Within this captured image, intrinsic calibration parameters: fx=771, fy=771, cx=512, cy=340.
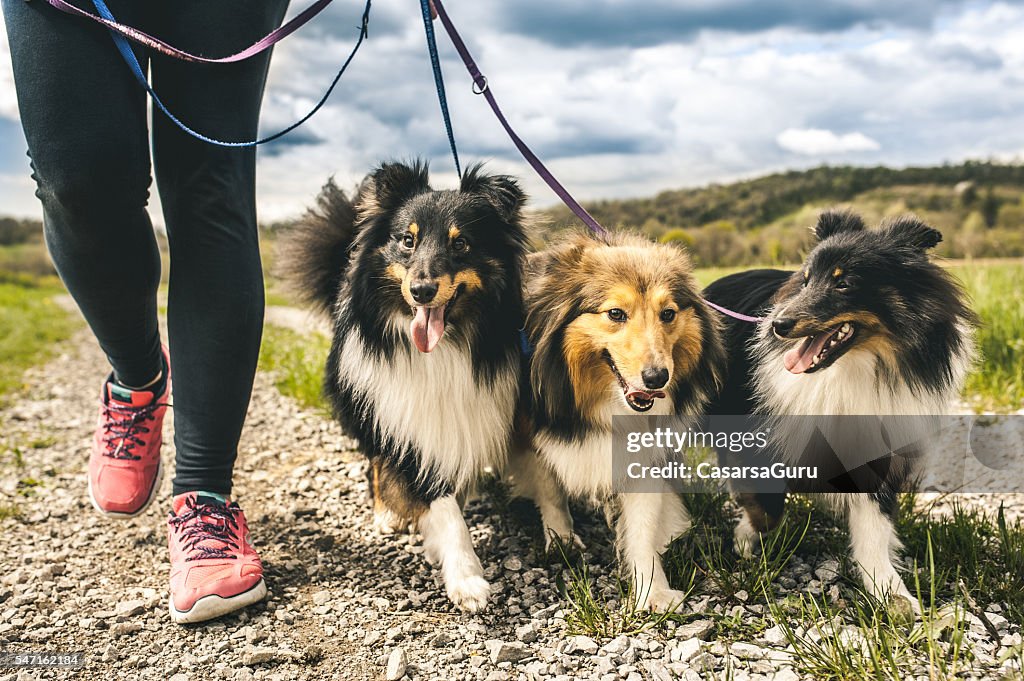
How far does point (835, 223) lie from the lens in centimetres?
257

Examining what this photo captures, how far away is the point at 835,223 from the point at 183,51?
211 centimetres

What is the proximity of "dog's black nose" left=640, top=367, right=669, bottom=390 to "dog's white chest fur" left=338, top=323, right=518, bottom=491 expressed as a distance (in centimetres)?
65

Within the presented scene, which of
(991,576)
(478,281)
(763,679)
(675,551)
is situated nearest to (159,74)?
(478,281)

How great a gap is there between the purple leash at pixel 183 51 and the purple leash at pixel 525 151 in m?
0.46

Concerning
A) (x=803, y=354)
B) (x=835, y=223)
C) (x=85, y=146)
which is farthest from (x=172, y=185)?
(x=835, y=223)

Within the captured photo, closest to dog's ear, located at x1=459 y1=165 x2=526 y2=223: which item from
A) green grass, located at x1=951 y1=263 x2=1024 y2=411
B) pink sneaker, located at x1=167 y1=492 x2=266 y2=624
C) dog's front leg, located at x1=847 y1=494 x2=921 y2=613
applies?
pink sneaker, located at x1=167 y1=492 x2=266 y2=624

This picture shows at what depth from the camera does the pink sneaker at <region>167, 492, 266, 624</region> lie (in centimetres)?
239

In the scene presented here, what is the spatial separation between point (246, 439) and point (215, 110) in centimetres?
283

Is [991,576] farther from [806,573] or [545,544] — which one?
[545,544]

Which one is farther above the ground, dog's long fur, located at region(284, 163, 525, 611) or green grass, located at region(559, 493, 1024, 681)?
dog's long fur, located at region(284, 163, 525, 611)

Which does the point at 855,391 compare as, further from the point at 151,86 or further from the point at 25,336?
the point at 25,336

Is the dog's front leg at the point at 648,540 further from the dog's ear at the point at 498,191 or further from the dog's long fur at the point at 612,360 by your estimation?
the dog's ear at the point at 498,191

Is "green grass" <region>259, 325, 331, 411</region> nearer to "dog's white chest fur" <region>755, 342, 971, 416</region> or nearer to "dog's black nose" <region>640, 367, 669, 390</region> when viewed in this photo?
"dog's black nose" <region>640, 367, 669, 390</region>

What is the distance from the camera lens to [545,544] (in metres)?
2.98
